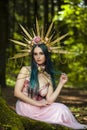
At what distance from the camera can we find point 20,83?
6.83m

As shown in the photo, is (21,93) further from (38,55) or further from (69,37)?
(69,37)

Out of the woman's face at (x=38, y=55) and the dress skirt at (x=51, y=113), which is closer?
the dress skirt at (x=51, y=113)

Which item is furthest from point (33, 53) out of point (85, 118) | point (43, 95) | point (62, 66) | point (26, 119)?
point (62, 66)

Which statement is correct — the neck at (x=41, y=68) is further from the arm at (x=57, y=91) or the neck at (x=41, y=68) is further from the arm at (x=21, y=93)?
the arm at (x=57, y=91)

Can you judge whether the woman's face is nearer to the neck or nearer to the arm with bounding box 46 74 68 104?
the neck

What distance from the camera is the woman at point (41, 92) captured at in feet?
21.9

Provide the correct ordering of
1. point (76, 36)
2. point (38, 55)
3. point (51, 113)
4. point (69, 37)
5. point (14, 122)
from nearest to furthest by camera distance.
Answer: point (14, 122), point (51, 113), point (38, 55), point (69, 37), point (76, 36)

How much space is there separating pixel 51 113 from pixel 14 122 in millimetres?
1302

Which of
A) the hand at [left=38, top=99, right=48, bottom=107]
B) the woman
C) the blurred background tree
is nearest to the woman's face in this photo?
the woman

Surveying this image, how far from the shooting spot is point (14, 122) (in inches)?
215

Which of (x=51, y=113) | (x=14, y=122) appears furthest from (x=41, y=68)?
(x=14, y=122)

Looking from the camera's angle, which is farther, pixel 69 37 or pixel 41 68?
pixel 69 37

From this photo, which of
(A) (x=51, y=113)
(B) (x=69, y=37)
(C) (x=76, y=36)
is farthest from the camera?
(C) (x=76, y=36)

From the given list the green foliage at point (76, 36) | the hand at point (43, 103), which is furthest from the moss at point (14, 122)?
the green foliage at point (76, 36)
